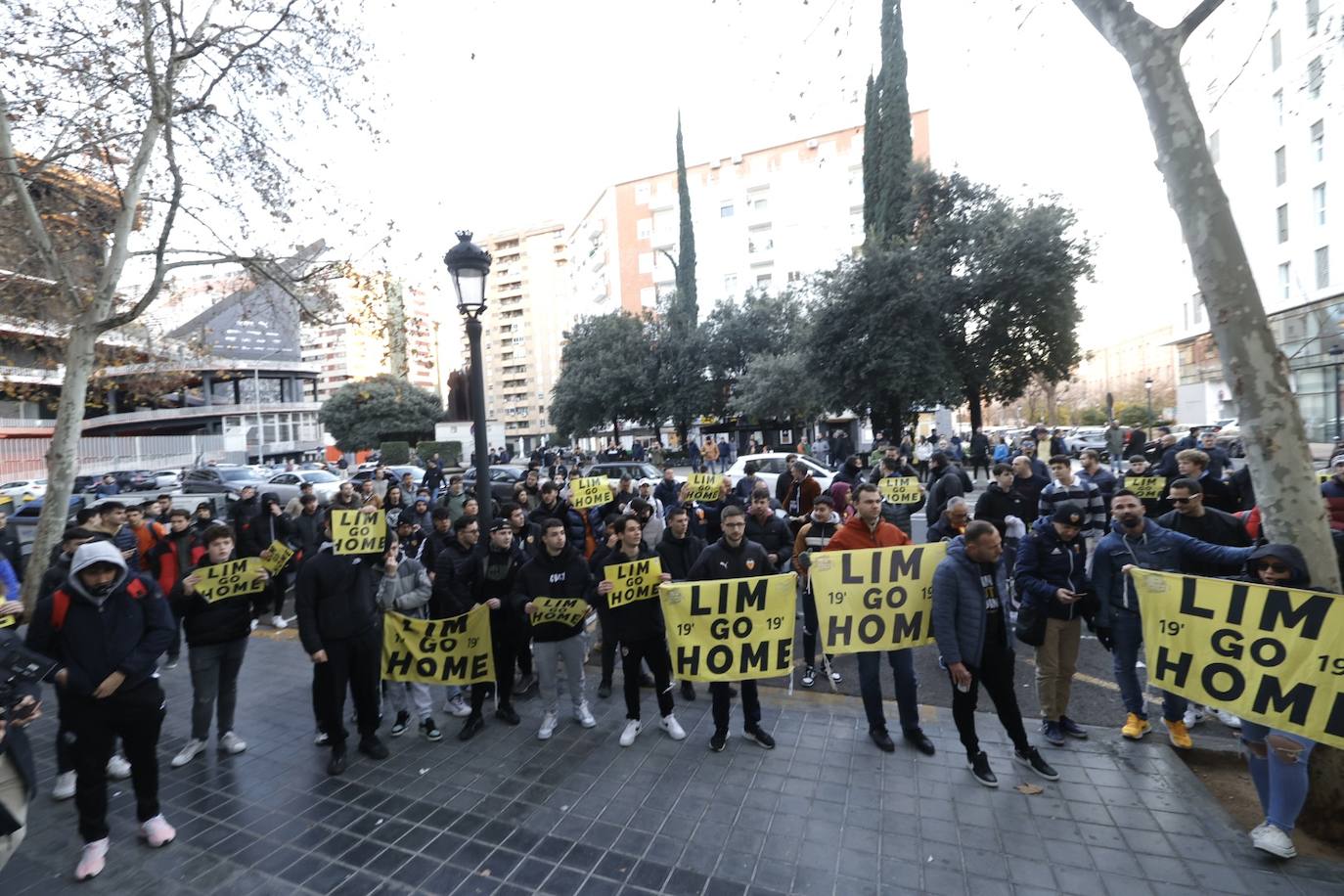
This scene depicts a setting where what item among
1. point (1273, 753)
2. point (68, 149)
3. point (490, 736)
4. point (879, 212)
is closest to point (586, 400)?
point (879, 212)

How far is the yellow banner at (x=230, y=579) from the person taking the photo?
5.23 metres

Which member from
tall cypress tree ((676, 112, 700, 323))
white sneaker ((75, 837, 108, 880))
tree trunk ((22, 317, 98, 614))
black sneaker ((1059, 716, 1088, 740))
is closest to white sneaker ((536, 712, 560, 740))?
white sneaker ((75, 837, 108, 880))

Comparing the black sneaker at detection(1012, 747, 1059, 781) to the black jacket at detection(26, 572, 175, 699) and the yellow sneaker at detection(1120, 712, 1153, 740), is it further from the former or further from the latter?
the black jacket at detection(26, 572, 175, 699)

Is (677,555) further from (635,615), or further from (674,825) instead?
(674,825)

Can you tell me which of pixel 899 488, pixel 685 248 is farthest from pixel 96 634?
pixel 685 248

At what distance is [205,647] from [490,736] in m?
2.37

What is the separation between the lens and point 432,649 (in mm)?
5641

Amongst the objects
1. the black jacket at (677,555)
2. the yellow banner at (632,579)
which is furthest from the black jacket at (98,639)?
the black jacket at (677,555)

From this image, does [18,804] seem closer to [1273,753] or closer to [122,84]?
[1273,753]

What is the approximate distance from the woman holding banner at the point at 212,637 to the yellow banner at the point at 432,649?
1118 mm

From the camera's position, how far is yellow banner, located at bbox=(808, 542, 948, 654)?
199 inches

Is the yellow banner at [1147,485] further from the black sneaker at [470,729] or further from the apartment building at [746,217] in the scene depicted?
the apartment building at [746,217]

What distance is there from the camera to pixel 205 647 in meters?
5.20

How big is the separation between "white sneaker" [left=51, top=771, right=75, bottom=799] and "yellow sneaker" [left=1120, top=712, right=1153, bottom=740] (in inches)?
307
